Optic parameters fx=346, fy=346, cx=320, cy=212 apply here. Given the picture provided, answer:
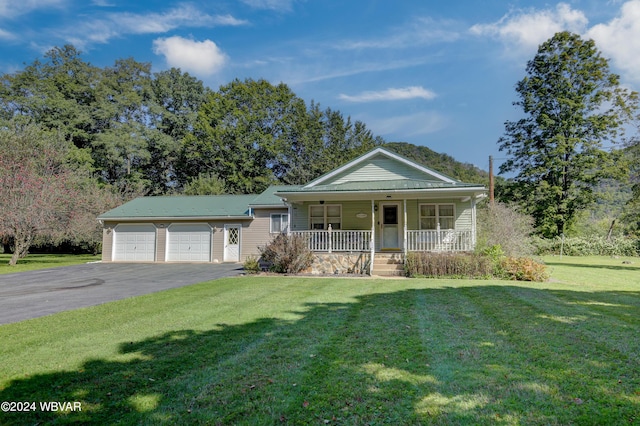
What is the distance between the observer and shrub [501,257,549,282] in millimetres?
11539

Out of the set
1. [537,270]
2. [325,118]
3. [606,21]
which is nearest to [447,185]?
[537,270]

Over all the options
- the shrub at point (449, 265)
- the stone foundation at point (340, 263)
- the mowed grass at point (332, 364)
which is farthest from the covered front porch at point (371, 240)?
the mowed grass at point (332, 364)

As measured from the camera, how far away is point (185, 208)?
21547 millimetres

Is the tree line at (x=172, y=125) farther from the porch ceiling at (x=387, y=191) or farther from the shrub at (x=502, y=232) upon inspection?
the porch ceiling at (x=387, y=191)

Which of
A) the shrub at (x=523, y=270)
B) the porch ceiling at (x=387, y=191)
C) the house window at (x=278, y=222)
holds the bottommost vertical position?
the shrub at (x=523, y=270)

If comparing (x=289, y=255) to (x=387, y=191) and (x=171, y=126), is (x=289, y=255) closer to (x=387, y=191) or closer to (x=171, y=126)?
(x=387, y=191)

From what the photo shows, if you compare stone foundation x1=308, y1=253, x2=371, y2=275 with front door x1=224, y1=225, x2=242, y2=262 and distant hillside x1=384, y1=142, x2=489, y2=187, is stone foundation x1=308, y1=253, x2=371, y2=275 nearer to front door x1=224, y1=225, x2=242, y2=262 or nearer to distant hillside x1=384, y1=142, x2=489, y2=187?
front door x1=224, y1=225, x2=242, y2=262

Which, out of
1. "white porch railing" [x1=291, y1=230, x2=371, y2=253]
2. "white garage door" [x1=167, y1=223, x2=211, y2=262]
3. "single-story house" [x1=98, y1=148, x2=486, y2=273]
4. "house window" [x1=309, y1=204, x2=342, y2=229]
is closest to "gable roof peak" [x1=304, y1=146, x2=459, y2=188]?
"single-story house" [x1=98, y1=148, x2=486, y2=273]

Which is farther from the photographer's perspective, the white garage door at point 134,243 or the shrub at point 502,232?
the white garage door at point 134,243

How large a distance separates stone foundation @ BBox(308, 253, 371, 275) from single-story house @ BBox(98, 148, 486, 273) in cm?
4

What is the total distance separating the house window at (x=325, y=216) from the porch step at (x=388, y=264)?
3.09 m

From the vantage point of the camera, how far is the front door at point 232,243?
20.4 meters

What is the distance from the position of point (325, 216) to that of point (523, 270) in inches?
335

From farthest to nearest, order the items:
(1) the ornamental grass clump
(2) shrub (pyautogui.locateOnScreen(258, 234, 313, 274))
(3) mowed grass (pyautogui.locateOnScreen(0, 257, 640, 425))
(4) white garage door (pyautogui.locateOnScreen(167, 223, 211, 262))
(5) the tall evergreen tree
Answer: (5) the tall evergreen tree
(4) white garage door (pyautogui.locateOnScreen(167, 223, 211, 262))
(2) shrub (pyautogui.locateOnScreen(258, 234, 313, 274))
(1) the ornamental grass clump
(3) mowed grass (pyautogui.locateOnScreen(0, 257, 640, 425))
